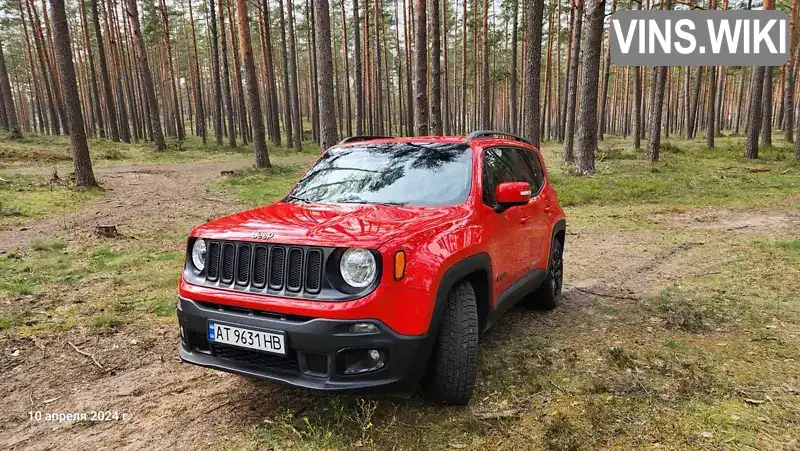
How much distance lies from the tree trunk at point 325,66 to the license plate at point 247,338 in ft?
39.5

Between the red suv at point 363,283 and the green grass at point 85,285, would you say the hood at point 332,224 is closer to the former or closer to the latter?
the red suv at point 363,283

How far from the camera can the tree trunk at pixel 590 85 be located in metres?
14.6

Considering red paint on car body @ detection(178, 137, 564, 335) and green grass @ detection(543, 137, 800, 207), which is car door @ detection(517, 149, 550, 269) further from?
green grass @ detection(543, 137, 800, 207)

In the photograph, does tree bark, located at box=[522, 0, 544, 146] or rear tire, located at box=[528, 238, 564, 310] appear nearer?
rear tire, located at box=[528, 238, 564, 310]

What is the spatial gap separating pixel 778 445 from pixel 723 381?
77 cm

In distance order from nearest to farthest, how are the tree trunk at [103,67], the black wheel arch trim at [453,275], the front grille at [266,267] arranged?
the front grille at [266,267] < the black wheel arch trim at [453,275] < the tree trunk at [103,67]

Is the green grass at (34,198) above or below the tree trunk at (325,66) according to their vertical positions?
below

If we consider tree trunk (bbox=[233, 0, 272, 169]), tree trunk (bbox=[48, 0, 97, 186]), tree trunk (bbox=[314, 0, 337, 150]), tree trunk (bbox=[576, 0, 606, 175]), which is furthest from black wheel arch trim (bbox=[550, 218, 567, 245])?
tree trunk (bbox=[233, 0, 272, 169])

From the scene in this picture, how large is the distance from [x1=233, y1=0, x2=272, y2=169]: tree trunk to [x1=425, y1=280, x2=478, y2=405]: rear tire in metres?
16.5

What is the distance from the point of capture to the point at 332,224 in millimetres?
3037

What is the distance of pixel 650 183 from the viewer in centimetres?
1433

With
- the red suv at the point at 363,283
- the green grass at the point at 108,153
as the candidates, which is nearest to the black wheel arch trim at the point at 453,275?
the red suv at the point at 363,283

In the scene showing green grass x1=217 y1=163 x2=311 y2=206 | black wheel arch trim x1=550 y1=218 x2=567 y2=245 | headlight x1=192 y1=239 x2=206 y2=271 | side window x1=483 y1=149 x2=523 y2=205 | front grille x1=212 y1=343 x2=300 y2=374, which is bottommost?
green grass x1=217 y1=163 x2=311 y2=206

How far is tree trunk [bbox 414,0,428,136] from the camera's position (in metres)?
13.0
